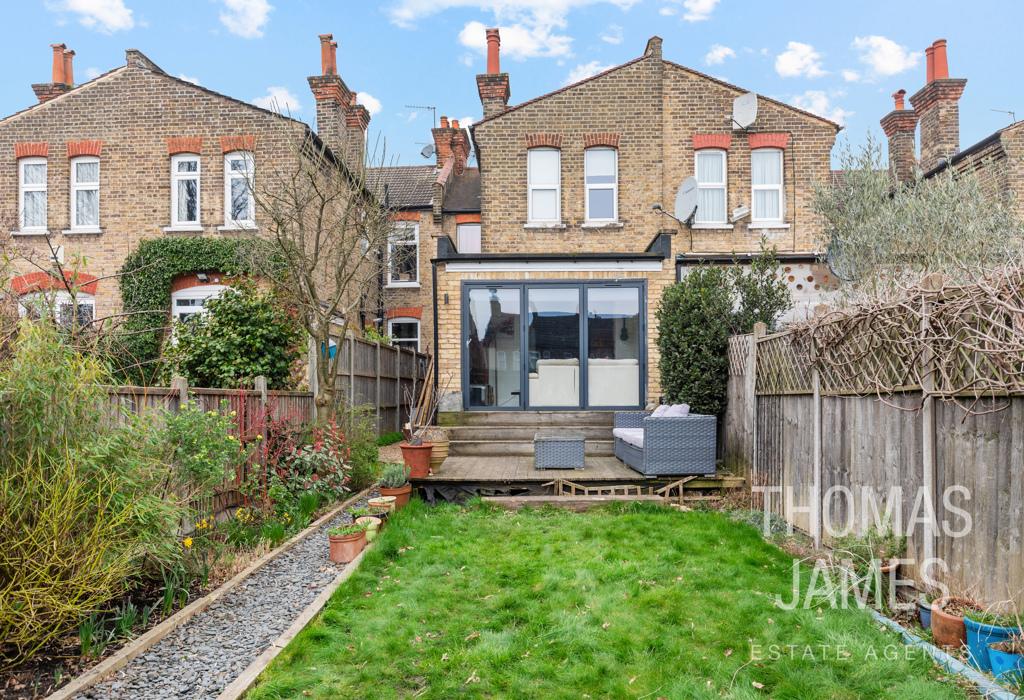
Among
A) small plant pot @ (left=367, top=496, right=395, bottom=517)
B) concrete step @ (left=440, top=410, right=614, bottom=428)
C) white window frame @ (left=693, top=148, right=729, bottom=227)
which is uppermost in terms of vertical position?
white window frame @ (left=693, top=148, right=729, bottom=227)

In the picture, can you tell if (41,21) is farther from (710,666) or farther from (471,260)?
(710,666)

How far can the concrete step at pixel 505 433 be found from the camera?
10906 millimetres

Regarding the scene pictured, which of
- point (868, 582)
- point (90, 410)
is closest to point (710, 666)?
point (868, 582)

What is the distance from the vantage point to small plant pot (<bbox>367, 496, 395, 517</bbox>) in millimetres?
6976

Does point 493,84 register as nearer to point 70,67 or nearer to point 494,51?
point 494,51

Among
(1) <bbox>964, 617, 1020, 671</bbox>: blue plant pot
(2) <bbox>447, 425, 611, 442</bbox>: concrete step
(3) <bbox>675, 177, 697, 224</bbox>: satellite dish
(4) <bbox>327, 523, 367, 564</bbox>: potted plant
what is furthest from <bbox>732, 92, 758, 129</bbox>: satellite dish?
(1) <bbox>964, 617, 1020, 671</bbox>: blue plant pot

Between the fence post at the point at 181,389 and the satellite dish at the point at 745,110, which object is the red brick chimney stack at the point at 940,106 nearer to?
the satellite dish at the point at 745,110

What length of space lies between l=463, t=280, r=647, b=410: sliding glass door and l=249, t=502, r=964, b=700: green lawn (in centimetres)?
510

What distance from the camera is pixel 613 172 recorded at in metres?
14.7

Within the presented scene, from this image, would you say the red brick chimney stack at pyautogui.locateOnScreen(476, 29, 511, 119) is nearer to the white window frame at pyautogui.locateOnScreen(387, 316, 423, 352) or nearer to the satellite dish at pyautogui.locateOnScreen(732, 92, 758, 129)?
the satellite dish at pyautogui.locateOnScreen(732, 92, 758, 129)

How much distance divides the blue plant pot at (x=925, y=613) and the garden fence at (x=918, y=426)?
0.22 metres

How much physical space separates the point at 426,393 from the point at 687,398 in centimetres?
524

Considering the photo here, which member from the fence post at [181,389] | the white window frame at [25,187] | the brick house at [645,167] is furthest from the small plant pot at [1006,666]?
the white window frame at [25,187]

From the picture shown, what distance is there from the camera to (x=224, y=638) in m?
4.19
